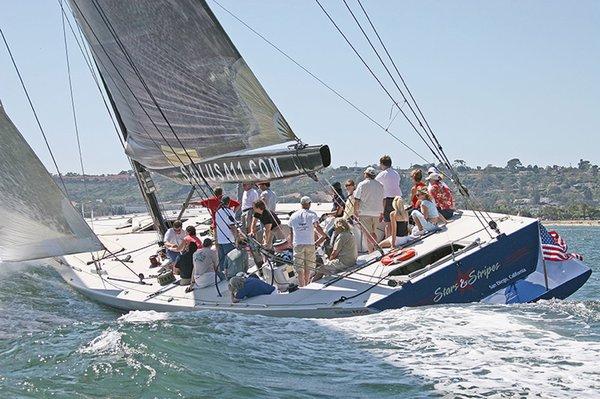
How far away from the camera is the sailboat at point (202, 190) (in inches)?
425

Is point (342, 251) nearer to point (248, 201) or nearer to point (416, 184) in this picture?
point (416, 184)

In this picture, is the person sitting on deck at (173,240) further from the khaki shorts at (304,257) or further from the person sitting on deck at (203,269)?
the khaki shorts at (304,257)

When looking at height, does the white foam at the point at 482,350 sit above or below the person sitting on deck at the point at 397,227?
below

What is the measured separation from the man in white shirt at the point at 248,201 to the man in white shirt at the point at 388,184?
1.76 m

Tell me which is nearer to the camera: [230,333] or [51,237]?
[230,333]

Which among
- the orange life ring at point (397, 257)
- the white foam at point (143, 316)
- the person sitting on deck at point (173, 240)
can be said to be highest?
the person sitting on deck at point (173, 240)

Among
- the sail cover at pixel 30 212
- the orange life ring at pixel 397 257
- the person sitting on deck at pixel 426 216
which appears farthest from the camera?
the person sitting on deck at pixel 426 216

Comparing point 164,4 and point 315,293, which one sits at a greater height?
point 164,4

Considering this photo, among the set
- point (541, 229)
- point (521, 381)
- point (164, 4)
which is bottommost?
point (521, 381)

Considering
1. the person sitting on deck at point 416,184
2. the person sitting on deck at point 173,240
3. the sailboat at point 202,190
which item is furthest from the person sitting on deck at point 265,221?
the person sitting on deck at point 416,184

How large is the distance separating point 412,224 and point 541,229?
1.98 meters

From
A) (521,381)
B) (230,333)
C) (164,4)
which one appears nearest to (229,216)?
(230,333)

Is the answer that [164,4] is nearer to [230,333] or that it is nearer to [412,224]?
[412,224]

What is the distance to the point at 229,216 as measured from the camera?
1147 centimetres
